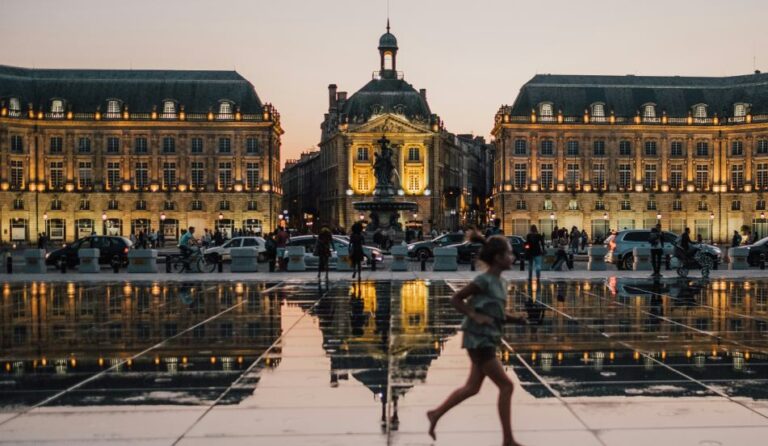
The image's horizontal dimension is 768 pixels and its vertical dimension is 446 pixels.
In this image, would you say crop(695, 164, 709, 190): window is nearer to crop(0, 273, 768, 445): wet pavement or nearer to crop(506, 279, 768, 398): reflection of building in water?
crop(506, 279, 768, 398): reflection of building in water

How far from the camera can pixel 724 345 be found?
527 inches

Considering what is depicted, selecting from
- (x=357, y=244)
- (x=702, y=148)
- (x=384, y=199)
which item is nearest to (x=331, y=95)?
(x=702, y=148)

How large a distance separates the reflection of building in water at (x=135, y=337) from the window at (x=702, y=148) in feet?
275

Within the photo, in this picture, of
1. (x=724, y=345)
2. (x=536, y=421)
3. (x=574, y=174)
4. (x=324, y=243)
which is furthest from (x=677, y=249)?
(x=574, y=174)

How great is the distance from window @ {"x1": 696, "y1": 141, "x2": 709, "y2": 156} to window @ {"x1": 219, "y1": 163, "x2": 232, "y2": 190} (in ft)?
166

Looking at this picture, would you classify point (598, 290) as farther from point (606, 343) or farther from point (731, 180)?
point (731, 180)

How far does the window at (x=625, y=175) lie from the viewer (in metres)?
99.0

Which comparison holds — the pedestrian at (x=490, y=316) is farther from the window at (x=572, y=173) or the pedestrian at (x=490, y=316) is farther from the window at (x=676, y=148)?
the window at (x=676, y=148)

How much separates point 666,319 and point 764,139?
87.1 metres

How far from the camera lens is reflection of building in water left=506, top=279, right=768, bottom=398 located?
10.7 metres

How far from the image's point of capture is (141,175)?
314 feet

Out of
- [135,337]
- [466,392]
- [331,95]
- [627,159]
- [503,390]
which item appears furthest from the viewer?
[331,95]

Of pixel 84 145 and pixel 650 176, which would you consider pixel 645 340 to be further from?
pixel 650 176

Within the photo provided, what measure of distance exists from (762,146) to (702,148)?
19.9ft
